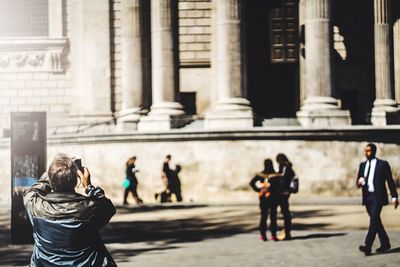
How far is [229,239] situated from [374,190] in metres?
4.24

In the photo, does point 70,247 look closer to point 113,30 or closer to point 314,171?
point 314,171

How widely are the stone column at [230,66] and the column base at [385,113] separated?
5075 mm

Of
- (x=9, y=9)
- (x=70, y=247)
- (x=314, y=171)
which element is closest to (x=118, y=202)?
(x=314, y=171)

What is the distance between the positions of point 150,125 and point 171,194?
3303 mm

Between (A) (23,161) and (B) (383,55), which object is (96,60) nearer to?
(B) (383,55)

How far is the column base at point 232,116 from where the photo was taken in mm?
34562

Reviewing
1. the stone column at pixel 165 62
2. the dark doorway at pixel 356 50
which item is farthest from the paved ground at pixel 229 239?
the dark doorway at pixel 356 50

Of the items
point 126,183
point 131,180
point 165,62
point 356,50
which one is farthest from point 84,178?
point 356,50

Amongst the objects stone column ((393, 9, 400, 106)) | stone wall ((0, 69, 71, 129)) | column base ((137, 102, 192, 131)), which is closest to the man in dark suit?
column base ((137, 102, 192, 131))

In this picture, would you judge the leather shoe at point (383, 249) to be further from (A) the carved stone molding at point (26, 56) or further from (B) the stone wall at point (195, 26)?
(A) the carved stone molding at point (26, 56)

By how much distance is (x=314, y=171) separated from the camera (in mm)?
33594

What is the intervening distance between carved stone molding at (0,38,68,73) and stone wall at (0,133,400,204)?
959 centimetres

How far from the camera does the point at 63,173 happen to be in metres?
6.64

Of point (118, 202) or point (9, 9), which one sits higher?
point (9, 9)
